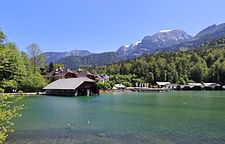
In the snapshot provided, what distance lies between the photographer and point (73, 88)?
68812 millimetres

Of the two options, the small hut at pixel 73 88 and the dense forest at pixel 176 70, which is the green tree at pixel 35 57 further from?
the dense forest at pixel 176 70

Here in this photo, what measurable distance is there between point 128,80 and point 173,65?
2739 cm

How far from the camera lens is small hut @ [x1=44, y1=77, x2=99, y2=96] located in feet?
231

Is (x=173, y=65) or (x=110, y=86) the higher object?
(x=173, y=65)

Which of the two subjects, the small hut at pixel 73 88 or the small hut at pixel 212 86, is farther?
the small hut at pixel 212 86

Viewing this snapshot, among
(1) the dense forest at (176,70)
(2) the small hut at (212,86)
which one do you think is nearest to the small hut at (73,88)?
(1) the dense forest at (176,70)

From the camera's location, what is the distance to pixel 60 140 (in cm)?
1698

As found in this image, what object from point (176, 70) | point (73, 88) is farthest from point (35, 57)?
point (176, 70)

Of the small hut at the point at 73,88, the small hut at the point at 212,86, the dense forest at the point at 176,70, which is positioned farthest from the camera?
the dense forest at the point at 176,70

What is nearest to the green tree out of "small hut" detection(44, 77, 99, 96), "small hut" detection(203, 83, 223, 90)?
"small hut" detection(44, 77, 99, 96)

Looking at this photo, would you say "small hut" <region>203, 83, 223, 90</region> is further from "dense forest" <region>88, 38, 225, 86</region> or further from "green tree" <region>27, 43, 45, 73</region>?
"green tree" <region>27, 43, 45, 73</region>

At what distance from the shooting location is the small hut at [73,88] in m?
70.4

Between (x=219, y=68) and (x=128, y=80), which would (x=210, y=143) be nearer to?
(x=128, y=80)

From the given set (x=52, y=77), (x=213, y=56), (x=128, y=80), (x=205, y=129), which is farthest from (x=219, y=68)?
(x=205, y=129)
